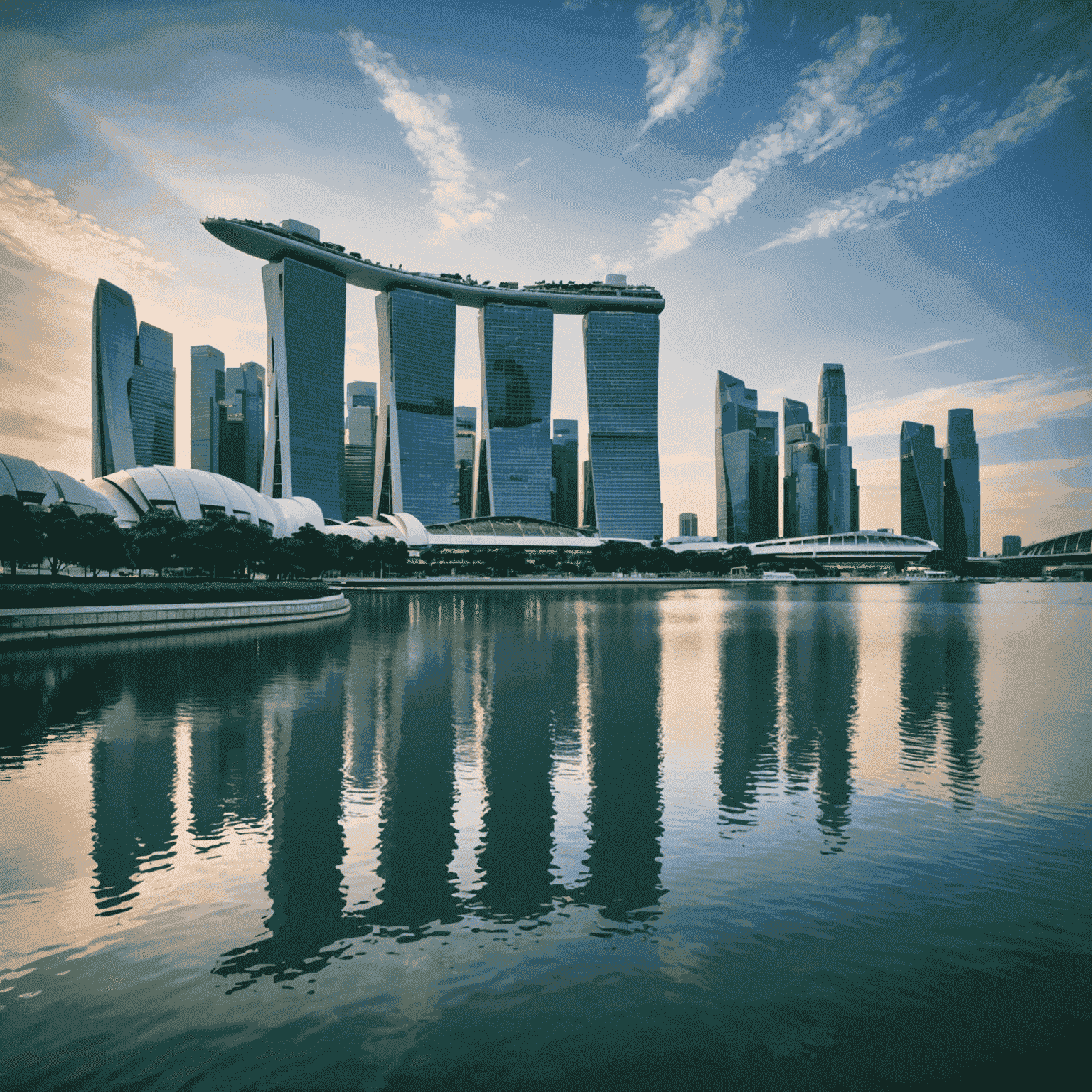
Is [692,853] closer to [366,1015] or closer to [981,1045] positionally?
[981,1045]

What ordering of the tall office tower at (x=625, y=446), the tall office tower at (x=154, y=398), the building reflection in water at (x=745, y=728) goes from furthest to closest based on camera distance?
the tall office tower at (x=625, y=446)
the tall office tower at (x=154, y=398)
the building reflection in water at (x=745, y=728)

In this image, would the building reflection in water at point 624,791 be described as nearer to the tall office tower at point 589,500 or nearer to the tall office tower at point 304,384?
the tall office tower at point 304,384

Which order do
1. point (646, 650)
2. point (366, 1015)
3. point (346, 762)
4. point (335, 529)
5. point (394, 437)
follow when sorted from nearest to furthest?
point (366, 1015), point (346, 762), point (646, 650), point (335, 529), point (394, 437)

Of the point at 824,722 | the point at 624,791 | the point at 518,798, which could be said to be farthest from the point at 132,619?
the point at 824,722

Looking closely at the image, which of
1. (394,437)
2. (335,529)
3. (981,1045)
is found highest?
(394,437)

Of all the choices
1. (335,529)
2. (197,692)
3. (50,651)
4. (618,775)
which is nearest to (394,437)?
(335,529)

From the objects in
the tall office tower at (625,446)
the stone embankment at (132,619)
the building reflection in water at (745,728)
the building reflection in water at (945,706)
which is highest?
the tall office tower at (625,446)

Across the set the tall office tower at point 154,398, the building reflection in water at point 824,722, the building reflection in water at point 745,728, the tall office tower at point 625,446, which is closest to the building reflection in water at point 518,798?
the building reflection in water at point 745,728
